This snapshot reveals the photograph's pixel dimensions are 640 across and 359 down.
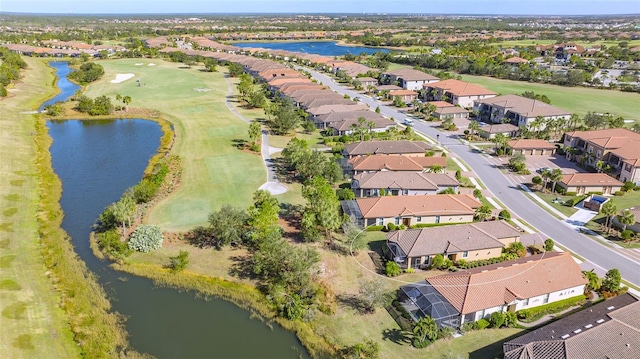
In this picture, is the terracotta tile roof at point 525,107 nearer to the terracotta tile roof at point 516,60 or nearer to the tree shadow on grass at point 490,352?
the tree shadow on grass at point 490,352

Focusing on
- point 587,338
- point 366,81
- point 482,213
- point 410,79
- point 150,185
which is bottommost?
point 150,185

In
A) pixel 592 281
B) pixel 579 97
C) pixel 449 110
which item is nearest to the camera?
pixel 592 281

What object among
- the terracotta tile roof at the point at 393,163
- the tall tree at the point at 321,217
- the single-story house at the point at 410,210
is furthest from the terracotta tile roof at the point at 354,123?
the tall tree at the point at 321,217

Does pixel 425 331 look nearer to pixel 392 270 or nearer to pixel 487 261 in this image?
pixel 392 270

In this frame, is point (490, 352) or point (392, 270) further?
point (392, 270)

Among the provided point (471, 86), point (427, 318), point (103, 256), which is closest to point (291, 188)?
point (103, 256)

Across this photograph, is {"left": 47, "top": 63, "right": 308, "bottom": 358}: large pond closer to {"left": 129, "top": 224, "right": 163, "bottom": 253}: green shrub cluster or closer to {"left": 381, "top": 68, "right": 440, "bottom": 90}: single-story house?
{"left": 129, "top": 224, "right": 163, "bottom": 253}: green shrub cluster

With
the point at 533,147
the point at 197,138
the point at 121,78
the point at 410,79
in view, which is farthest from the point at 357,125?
the point at 121,78
